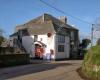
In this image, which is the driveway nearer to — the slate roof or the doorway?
the doorway

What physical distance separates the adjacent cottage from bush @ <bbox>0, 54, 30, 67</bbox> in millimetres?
14054

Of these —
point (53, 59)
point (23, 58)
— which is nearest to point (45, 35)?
point (53, 59)

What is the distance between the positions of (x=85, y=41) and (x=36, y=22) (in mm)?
18131

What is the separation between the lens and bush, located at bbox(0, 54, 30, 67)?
107ft

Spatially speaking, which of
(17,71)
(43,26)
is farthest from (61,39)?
(17,71)

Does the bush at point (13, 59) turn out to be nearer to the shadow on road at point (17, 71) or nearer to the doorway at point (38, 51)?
the shadow on road at point (17, 71)

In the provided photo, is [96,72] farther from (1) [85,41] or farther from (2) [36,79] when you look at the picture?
(1) [85,41]

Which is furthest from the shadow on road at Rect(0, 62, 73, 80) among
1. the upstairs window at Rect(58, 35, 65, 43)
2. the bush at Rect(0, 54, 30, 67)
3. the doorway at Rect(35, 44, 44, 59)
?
the upstairs window at Rect(58, 35, 65, 43)

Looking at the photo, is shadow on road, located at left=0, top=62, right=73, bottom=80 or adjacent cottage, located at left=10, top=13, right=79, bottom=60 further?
adjacent cottage, located at left=10, top=13, right=79, bottom=60

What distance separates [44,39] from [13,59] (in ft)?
61.4

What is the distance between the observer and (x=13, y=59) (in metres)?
34.7

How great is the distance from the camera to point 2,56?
32625 millimetres

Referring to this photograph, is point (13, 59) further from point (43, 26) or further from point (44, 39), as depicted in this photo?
point (43, 26)

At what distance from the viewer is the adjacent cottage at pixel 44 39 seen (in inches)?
2053
